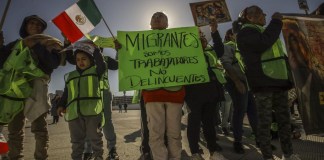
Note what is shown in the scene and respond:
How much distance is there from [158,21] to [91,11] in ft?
3.26

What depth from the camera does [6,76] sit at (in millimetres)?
3666

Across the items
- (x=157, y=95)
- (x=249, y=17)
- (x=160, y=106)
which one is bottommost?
(x=160, y=106)

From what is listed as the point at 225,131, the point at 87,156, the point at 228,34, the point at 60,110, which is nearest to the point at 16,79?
the point at 60,110

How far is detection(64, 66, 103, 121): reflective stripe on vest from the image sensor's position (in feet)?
13.0

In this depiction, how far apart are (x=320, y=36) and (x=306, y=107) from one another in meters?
0.96

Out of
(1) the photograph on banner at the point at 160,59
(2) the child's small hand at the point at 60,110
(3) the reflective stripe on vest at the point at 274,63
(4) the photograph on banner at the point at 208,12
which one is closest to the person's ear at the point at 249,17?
(3) the reflective stripe on vest at the point at 274,63

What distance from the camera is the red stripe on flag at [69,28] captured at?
4.32m

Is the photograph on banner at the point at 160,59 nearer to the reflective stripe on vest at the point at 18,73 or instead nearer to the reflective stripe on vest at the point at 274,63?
the reflective stripe on vest at the point at 274,63

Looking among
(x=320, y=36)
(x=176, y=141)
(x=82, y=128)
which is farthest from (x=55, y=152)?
(x=320, y=36)

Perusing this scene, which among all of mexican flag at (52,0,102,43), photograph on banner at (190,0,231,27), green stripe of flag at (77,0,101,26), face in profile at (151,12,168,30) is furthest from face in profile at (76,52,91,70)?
photograph on banner at (190,0,231,27)

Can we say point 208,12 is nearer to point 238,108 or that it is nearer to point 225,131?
point 238,108

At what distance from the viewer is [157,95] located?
359 cm

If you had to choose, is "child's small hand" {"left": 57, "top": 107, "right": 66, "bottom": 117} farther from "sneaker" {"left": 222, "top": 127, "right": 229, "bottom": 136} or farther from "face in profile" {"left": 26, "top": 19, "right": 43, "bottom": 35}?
"sneaker" {"left": 222, "top": 127, "right": 229, "bottom": 136}

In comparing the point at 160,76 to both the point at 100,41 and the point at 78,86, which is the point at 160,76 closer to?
the point at 78,86
